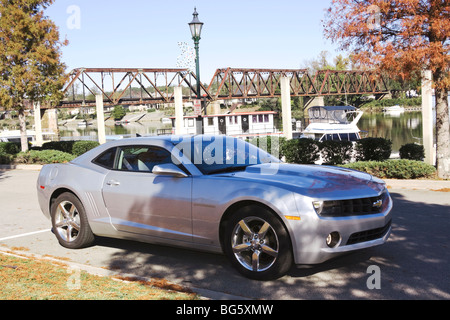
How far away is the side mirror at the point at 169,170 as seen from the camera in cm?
575

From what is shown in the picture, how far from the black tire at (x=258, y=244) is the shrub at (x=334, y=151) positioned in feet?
37.1

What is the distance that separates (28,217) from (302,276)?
629 cm

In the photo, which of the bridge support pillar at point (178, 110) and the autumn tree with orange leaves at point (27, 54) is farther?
the bridge support pillar at point (178, 110)

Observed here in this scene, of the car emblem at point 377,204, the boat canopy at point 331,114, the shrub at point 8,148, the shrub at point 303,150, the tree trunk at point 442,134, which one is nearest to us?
the car emblem at point 377,204

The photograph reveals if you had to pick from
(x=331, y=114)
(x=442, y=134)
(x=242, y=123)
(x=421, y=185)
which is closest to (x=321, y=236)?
(x=421, y=185)

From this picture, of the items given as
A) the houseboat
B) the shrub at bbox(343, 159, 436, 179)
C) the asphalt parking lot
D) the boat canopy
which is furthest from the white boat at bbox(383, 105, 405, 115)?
the asphalt parking lot

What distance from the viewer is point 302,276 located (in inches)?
212

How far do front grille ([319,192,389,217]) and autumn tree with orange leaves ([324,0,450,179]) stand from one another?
27.4 feet

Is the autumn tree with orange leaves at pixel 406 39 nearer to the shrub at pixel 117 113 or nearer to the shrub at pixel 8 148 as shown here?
the shrub at pixel 8 148

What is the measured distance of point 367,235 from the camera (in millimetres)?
5246

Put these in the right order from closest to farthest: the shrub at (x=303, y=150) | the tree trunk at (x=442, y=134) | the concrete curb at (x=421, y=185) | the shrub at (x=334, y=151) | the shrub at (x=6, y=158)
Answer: the concrete curb at (x=421, y=185)
the tree trunk at (x=442, y=134)
the shrub at (x=334, y=151)
the shrub at (x=303, y=150)
the shrub at (x=6, y=158)

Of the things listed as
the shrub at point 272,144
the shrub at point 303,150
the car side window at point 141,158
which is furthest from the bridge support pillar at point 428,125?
the car side window at point 141,158

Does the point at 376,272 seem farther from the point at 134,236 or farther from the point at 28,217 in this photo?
the point at 28,217

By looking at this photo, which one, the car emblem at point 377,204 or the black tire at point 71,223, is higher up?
the car emblem at point 377,204
